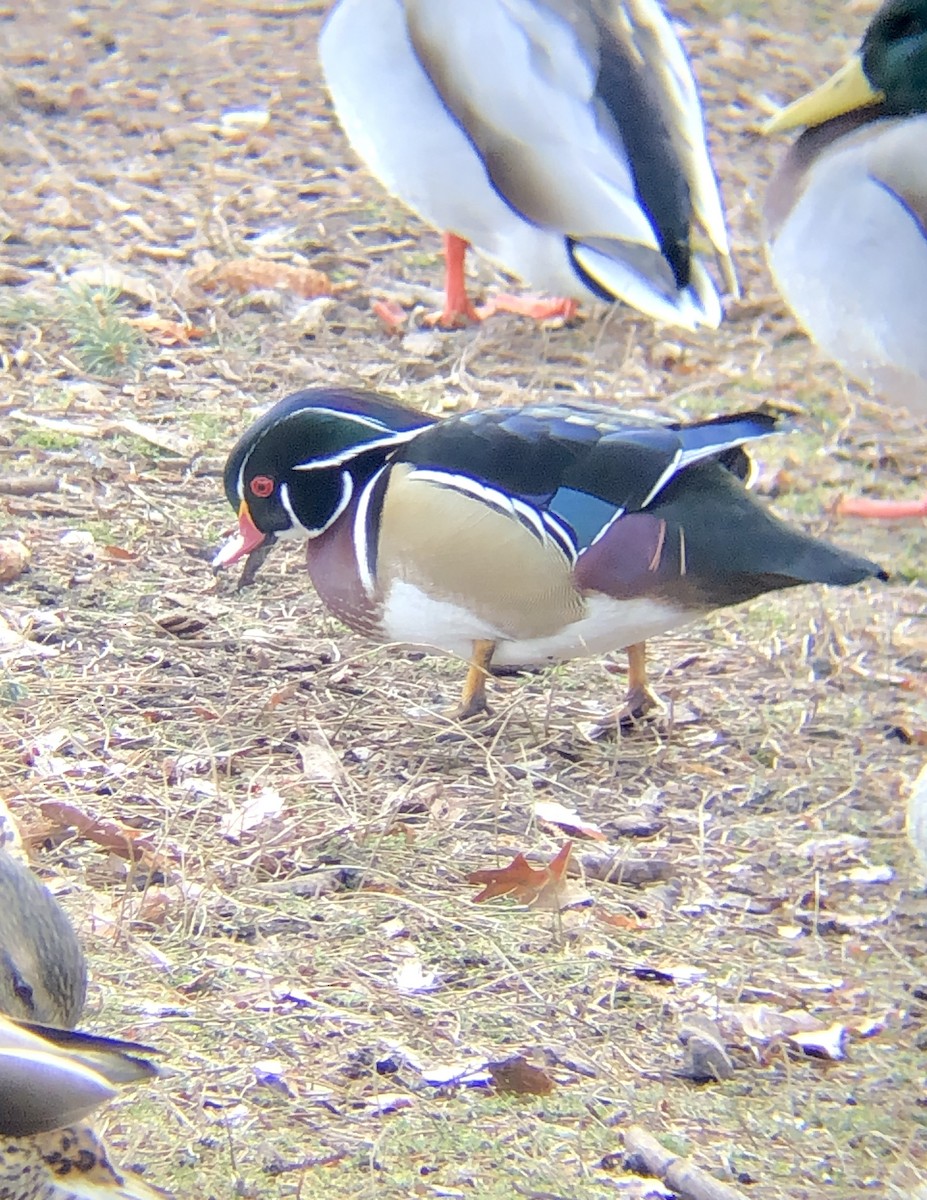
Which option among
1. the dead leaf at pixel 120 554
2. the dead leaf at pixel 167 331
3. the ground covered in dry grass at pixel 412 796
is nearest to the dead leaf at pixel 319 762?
the ground covered in dry grass at pixel 412 796

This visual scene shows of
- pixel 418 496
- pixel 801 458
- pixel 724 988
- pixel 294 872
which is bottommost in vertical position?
pixel 801 458

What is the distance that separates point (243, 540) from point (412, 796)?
0.72 metres

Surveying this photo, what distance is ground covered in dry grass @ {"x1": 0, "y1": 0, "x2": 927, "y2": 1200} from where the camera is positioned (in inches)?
95.9

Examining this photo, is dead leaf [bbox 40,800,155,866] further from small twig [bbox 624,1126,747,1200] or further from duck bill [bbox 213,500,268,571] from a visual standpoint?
small twig [bbox 624,1126,747,1200]

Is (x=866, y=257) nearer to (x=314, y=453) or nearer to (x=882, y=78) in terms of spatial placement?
(x=882, y=78)

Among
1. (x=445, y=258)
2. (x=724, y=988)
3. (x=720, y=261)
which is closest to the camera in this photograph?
(x=724, y=988)

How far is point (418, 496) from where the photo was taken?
3.35 meters

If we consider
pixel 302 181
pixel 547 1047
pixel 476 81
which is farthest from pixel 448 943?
pixel 302 181

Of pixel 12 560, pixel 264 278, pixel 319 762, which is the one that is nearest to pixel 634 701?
pixel 319 762

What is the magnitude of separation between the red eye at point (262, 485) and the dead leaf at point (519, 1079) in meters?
1.41

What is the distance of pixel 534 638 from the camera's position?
11.2 feet

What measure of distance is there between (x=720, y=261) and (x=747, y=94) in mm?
3083

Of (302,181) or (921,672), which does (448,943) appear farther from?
(302,181)

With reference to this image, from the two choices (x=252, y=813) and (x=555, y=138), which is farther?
(x=555, y=138)
